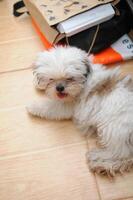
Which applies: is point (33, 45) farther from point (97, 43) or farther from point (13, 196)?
point (13, 196)

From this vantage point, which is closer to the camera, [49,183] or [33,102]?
[49,183]

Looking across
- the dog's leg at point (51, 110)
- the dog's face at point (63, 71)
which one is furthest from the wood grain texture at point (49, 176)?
the dog's face at point (63, 71)

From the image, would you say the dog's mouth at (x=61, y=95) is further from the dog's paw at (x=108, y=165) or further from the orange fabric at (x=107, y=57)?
the orange fabric at (x=107, y=57)

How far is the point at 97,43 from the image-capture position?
70.4 inches

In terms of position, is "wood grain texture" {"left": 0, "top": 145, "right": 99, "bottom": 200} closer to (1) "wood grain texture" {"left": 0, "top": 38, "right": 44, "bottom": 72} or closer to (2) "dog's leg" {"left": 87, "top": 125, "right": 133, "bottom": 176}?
(2) "dog's leg" {"left": 87, "top": 125, "right": 133, "bottom": 176}

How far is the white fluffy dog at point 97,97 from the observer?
1.36m

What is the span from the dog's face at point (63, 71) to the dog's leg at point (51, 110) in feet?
0.26

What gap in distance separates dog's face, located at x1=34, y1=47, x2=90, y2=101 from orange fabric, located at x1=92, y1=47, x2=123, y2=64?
0.35m

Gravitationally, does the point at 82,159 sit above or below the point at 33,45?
below

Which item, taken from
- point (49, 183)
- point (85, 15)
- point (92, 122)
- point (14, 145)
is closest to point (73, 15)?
point (85, 15)

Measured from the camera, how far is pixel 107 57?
5.88 ft

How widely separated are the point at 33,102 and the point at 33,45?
453 millimetres

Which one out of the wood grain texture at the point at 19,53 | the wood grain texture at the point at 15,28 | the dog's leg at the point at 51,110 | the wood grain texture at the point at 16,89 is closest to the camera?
the dog's leg at the point at 51,110

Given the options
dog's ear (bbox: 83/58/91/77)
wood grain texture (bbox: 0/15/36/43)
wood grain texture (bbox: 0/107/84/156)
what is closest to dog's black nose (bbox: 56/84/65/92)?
dog's ear (bbox: 83/58/91/77)
